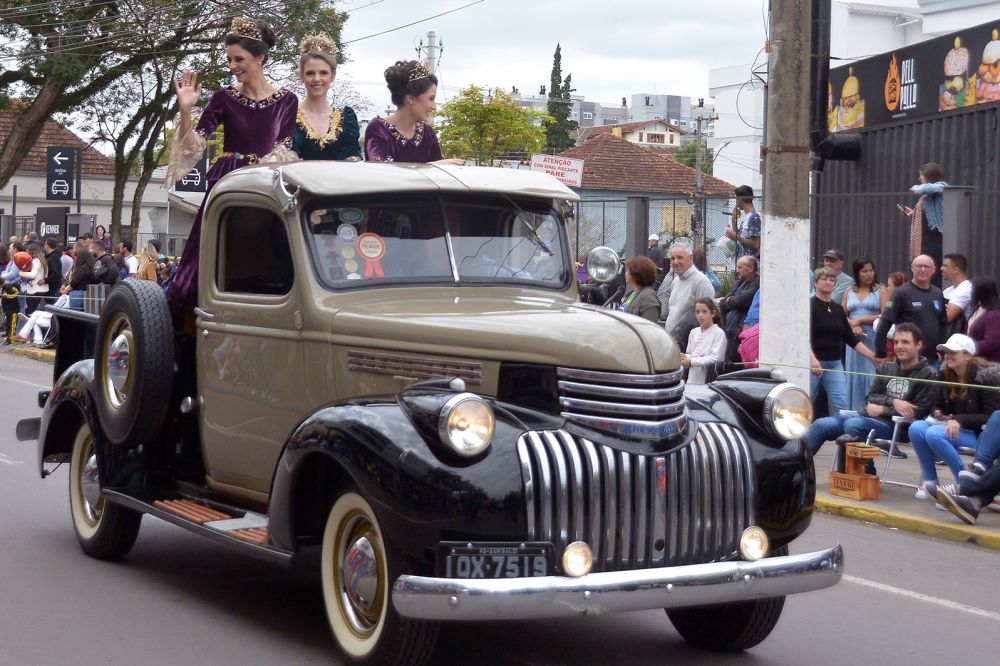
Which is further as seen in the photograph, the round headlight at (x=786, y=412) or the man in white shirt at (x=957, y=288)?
the man in white shirt at (x=957, y=288)

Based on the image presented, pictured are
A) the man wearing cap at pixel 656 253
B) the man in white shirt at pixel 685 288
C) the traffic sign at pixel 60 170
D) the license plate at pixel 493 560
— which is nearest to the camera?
the license plate at pixel 493 560

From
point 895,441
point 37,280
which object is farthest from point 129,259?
point 895,441

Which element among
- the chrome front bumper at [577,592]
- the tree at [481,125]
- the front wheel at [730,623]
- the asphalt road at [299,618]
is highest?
the tree at [481,125]

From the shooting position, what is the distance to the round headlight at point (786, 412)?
571 centimetres

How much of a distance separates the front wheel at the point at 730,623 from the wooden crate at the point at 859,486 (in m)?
4.44

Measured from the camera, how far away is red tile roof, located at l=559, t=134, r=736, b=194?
191ft

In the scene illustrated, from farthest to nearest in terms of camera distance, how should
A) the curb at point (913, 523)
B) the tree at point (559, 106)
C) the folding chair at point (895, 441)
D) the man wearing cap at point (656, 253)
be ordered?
the tree at point (559, 106) < the man wearing cap at point (656, 253) < the folding chair at point (895, 441) < the curb at point (913, 523)

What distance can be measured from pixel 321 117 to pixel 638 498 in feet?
12.6

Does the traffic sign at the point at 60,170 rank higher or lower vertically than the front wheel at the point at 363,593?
higher

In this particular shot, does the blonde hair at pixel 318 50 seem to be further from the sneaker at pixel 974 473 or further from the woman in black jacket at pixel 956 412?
the sneaker at pixel 974 473

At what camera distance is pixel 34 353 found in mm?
23312

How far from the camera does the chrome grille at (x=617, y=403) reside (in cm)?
527

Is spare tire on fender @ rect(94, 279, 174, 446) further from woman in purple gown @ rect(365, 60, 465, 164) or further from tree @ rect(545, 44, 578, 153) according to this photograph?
tree @ rect(545, 44, 578, 153)

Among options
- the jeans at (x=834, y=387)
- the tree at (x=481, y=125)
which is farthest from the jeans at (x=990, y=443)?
the tree at (x=481, y=125)
